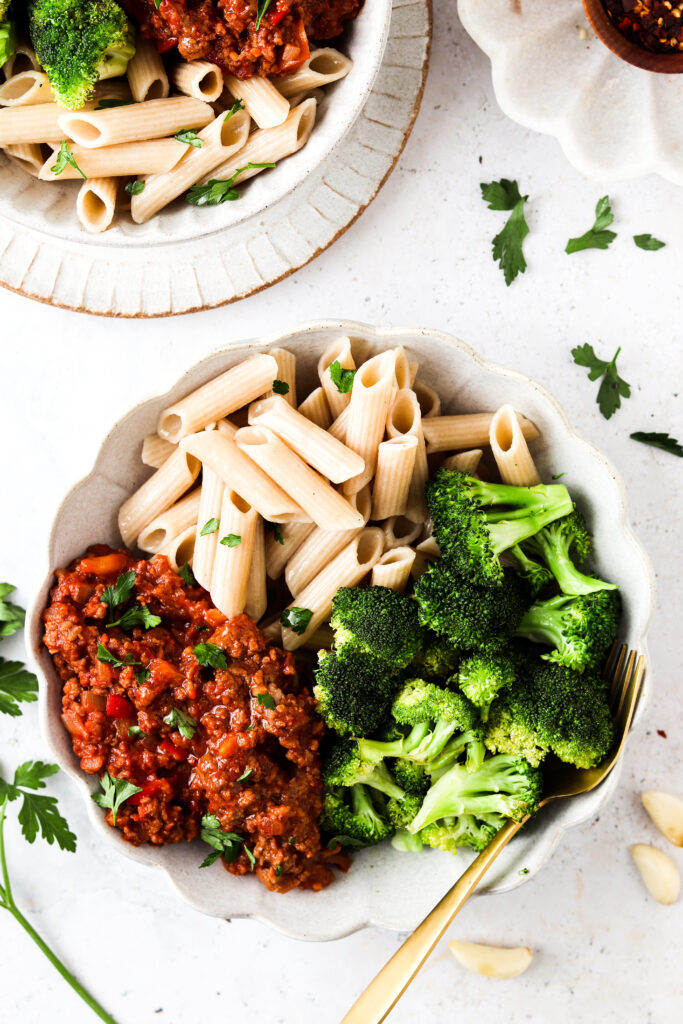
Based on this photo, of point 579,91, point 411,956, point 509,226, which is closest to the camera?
point 411,956

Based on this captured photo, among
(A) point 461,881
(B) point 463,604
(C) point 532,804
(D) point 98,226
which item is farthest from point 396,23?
(A) point 461,881

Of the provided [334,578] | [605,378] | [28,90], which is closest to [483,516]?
[334,578]

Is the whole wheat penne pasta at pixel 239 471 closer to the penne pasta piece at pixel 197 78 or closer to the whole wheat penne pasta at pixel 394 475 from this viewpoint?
the whole wheat penne pasta at pixel 394 475

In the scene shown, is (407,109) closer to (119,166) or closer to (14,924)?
(119,166)

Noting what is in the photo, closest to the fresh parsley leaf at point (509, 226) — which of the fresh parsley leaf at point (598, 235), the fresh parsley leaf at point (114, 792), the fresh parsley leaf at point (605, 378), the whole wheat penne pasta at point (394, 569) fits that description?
the fresh parsley leaf at point (598, 235)

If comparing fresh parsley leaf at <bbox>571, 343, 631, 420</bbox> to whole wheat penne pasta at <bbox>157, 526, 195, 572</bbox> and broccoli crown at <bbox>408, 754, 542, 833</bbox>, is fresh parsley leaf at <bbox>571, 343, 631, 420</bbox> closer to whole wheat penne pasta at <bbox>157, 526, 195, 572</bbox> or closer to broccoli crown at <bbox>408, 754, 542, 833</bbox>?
broccoli crown at <bbox>408, 754, 542, 833</bbox>

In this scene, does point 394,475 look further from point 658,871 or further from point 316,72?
point 658,871
